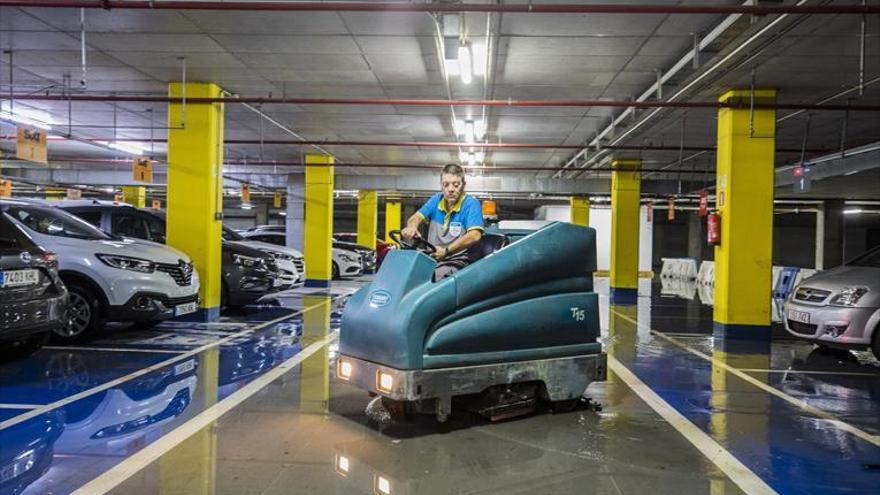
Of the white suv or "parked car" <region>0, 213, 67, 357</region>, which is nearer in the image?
"parked car" <region>0, 213, 67, 357</region>

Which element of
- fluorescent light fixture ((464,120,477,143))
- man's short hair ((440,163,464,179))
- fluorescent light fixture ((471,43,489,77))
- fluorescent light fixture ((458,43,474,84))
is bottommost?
man's short hair ((440,163,464,179))

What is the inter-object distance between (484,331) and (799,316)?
5447 millimetres

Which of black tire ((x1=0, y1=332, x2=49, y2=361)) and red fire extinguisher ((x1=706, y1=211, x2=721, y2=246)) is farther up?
red fire extinguisher ((x1=706, y1=211, x2=721, y2=246))

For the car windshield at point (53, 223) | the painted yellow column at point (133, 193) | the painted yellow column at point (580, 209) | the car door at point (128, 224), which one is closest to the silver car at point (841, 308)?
the car windshield at point (53, 223)

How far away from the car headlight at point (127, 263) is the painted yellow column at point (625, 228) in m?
12.4

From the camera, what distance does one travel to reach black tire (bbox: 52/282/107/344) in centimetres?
731

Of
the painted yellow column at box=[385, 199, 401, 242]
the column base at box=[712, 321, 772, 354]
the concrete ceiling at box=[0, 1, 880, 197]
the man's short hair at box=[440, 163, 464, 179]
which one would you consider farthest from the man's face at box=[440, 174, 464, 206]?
the painted yellow column at box=[385, 199, 401, 242]

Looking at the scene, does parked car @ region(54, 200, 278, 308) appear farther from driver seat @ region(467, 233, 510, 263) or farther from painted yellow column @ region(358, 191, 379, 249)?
painted yellow column @ region(358, 191, 379, 249)

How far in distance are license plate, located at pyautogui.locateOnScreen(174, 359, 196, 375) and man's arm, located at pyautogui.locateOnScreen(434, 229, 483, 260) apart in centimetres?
325

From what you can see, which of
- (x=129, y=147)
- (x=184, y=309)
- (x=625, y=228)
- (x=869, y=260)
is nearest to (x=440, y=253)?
(x=184, y=309)

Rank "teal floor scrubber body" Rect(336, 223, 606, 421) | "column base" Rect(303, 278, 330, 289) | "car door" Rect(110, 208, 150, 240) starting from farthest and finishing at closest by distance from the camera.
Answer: "column base" Rect(303, 278, 330, 289), "car door" Rect(110, 208, 150, 240), "teal floor scrubber body" Rect(336, 223, 606, 421)

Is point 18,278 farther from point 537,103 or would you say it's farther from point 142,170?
point 537,103

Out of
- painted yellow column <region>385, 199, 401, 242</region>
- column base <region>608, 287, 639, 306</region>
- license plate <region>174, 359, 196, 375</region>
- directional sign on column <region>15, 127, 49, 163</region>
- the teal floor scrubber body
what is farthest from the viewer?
painted yellow column <region>385, 199, 401, 242</region>

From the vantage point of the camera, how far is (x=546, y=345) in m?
4.72
